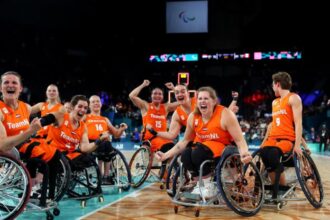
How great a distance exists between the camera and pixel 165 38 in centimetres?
2064

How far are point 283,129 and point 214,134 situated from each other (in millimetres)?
845

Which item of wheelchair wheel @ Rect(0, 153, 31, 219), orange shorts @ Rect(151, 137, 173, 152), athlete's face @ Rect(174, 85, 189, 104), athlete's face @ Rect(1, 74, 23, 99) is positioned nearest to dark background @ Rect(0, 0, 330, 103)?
orange shorts @ Rect(151, 137, 173, 152)

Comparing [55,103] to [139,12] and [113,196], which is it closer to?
[113,196]

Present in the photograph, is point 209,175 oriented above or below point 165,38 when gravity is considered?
below

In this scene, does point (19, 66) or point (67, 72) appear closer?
point (19, 66)

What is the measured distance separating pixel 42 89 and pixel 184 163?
14.7 m

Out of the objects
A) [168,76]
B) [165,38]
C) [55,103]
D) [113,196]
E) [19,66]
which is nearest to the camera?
[113,196]

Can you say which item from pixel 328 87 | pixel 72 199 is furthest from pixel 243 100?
pixel 72 199

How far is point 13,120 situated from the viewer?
3904 mm

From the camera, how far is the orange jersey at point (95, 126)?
605 cm

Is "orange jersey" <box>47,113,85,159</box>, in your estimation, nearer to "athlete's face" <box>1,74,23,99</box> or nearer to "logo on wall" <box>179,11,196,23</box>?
"athlete's face" <box>1,74,23,99</box>

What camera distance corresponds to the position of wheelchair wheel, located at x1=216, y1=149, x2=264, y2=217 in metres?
4.09

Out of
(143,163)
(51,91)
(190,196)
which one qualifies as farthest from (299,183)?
(51,91)

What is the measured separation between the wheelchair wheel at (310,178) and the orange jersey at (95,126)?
2550 millimetres
